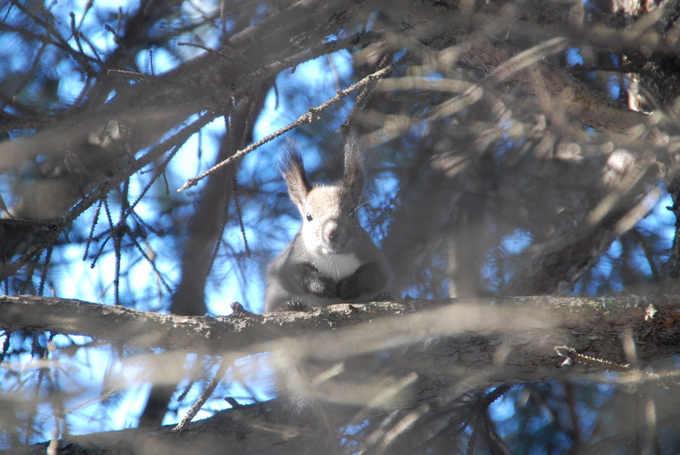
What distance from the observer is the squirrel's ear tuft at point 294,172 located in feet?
9.78

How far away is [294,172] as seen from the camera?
9.95 ft

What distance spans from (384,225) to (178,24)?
1904mm

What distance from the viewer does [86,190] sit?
2.74 metres

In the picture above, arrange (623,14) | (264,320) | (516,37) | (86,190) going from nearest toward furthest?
(264,320) < (86,190) < (623,14) < (516,37)

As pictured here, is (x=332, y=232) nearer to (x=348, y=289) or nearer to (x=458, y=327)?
(x=348, y=289)

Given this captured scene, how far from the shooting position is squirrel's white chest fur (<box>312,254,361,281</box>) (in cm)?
292

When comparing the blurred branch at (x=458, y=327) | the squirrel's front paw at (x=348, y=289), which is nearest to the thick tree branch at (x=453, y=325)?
the blurred branch at (x=458, y=327)

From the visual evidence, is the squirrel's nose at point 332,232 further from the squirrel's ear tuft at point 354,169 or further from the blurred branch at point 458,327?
the blurred branch at point 458,327

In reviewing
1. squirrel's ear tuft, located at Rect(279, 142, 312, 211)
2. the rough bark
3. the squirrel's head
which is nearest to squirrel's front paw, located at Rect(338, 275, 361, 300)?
the squirrel's head

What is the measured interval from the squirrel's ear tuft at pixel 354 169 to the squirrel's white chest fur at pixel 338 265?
374 mm

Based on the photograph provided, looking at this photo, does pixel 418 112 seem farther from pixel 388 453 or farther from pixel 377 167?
pixel 388 453

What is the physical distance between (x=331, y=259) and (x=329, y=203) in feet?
1.05

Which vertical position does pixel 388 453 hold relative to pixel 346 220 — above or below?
below

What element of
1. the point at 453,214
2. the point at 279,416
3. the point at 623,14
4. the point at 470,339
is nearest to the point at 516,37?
the point at 623,14
